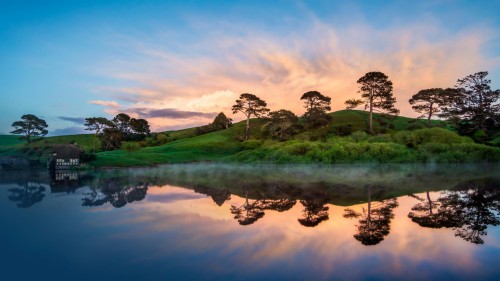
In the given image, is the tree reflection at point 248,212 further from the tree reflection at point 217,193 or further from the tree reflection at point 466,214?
the tree reflection at point 466,214

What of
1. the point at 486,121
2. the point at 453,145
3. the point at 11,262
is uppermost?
the point at 486,121

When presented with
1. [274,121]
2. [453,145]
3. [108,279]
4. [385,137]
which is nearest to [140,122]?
[274,121]

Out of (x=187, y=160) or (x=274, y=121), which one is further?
(x=274, y=121)

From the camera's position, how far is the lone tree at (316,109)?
246ft

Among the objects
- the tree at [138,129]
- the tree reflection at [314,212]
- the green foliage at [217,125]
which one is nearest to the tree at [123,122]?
the tree at [138,129]

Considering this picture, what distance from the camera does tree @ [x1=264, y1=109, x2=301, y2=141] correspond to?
70.9m

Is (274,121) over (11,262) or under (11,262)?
over

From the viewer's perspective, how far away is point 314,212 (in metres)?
13.7

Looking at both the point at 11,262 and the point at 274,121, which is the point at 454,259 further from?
the point at 274,121

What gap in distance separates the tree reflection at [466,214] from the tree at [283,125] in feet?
170

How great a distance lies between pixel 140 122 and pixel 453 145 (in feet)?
271

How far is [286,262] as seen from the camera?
302 inches

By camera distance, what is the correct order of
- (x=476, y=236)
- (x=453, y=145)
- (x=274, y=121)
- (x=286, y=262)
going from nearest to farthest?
(x=286, y=262) < (x=476, y=236) < (x=453, y=145) < (x=274, y=121)

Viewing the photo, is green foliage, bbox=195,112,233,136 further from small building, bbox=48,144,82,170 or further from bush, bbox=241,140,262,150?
small building, bbox=48,144,82,170
